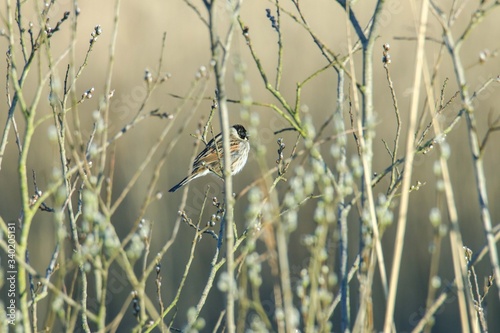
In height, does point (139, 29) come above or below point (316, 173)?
above

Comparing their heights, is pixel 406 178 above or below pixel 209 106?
below

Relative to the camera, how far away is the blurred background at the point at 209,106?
298 inches

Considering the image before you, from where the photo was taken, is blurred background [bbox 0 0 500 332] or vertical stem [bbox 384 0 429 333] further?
blurred background [bbox 0 0 500 332]

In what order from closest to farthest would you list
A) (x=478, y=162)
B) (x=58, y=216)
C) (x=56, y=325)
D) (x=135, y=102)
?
(x=58, y=216) → (x=478, y=162) → (x=56, y=325) → (x=135, y=102)

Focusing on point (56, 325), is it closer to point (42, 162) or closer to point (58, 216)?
point (42, 162)

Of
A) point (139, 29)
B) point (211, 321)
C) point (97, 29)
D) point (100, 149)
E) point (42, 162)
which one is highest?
point (139, 29)

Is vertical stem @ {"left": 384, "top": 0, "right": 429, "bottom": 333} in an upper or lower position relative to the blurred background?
lower

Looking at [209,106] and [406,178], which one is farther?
[209,106]

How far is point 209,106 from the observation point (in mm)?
8484

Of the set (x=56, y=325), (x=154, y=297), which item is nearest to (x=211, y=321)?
(x=154, y=297)

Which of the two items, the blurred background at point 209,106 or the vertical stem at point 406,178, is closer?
the vertical stem at point 406,178

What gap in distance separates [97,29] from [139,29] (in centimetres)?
571

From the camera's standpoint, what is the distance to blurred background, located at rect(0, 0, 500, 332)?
757 cm

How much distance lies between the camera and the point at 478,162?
209cm
